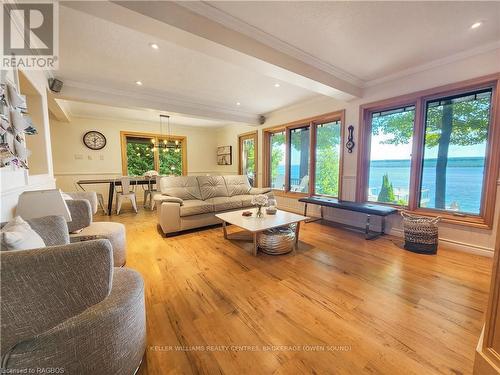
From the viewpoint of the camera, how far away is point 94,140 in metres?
5.46

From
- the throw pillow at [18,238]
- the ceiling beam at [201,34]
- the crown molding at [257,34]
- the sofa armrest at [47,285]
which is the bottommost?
the sofa armrest at [47,285]

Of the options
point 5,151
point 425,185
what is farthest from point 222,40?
point 425,185

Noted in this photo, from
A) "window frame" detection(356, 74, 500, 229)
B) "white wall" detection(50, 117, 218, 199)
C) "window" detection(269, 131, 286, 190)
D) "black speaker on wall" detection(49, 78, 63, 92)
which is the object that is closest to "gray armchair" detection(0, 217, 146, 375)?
"black speaker on wall" detection(49, 78, 63, 92)

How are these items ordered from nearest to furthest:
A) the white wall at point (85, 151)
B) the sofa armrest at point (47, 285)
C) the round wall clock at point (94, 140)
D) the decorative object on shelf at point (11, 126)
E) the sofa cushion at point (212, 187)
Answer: the sofa armrest at point (47, 285)
the decorative object on shelf at point (11, 126)
the sofa cushion at point (212, 187)
the white wall at point (85, 151)
the round wall clock at point (94, 140)

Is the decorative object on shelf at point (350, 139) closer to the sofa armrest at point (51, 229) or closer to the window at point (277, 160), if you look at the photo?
the window at point (277, 160)

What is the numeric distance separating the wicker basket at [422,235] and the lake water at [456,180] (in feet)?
1.29

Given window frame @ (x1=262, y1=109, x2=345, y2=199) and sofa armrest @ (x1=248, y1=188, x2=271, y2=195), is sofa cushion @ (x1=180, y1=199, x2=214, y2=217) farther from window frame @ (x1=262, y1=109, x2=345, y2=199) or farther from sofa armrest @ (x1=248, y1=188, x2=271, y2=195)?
window frame @ (x1=262, y1=109, x2=345, y2=199)

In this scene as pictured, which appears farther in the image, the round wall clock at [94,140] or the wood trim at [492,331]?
the round wall clock at [94,140]

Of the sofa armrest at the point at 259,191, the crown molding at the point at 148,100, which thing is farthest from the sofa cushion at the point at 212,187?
the crown molding at the point at 148,100

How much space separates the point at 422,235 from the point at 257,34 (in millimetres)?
2988

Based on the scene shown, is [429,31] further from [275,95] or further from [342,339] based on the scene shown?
[342,339]

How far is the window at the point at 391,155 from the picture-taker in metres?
3.17

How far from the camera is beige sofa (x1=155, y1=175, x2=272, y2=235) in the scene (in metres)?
3.22

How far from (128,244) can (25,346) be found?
2.26 meters
